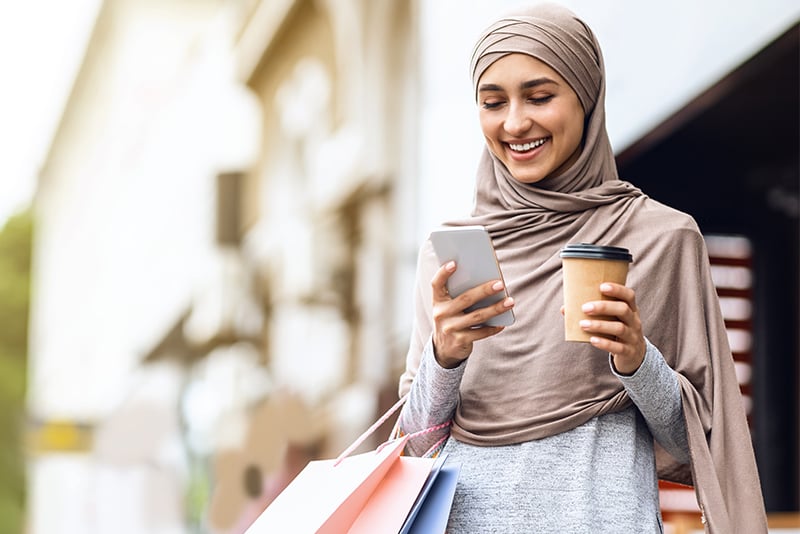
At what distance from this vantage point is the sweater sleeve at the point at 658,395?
65.7 inches

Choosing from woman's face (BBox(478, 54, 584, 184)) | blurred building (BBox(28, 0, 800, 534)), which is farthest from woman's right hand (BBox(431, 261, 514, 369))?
blurred building (BBox(28, 0, 800, 534))

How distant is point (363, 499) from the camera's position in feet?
5.93

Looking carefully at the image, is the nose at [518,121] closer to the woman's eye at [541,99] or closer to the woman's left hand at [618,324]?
the woman's eye at [541,99]

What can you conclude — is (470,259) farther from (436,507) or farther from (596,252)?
(436,507)

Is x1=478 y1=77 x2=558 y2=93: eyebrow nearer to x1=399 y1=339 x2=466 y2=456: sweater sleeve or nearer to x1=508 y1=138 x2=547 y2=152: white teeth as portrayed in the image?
x1=508 y1=138 x2=547 y2=152: white teeth

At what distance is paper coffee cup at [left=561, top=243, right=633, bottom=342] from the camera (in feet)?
5.28

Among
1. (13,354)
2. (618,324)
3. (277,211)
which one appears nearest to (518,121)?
(618,324)

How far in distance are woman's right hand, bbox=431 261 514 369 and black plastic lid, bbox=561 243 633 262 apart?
11cm

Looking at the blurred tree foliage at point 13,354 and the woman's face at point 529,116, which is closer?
the woman's face at point 529,116

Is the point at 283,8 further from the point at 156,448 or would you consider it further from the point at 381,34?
the point at 156,448

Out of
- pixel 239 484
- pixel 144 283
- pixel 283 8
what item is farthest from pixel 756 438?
pixel 144 283

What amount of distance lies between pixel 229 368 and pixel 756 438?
10.2 ft

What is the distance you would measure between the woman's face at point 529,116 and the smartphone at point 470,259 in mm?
215

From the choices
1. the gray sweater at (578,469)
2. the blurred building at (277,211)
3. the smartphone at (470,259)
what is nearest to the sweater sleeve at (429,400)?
the gray sweater at (578,469)
